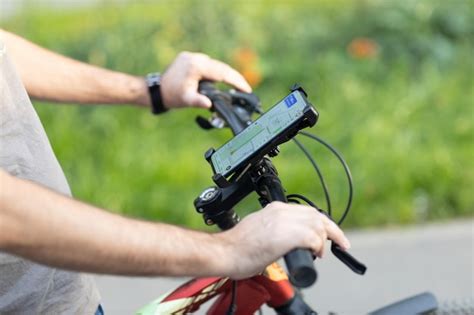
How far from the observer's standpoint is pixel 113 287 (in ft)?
13.8

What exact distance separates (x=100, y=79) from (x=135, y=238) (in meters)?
0.98

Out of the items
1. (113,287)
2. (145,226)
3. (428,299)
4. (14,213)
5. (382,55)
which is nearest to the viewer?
(14,213)

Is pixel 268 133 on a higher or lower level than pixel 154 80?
lower

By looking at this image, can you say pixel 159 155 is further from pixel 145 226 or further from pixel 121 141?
pixel 145 226

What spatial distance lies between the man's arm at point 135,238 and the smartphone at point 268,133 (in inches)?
6.0

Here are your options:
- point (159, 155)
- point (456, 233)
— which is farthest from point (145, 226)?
point (159, 155)

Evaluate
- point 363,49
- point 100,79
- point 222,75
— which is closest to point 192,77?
point 222,75

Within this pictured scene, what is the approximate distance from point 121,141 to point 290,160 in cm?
97

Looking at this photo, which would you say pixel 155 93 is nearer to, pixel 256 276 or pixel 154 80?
pixel 154 80

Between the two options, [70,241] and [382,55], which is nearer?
[70,241]

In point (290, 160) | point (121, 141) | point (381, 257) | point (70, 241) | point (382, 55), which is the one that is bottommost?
point (70, 241)

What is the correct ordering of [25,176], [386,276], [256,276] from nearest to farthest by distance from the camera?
[25,176] < [256,276] < [386,276]

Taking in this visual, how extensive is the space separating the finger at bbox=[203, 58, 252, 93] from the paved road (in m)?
1.68

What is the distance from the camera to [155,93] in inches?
97.5
